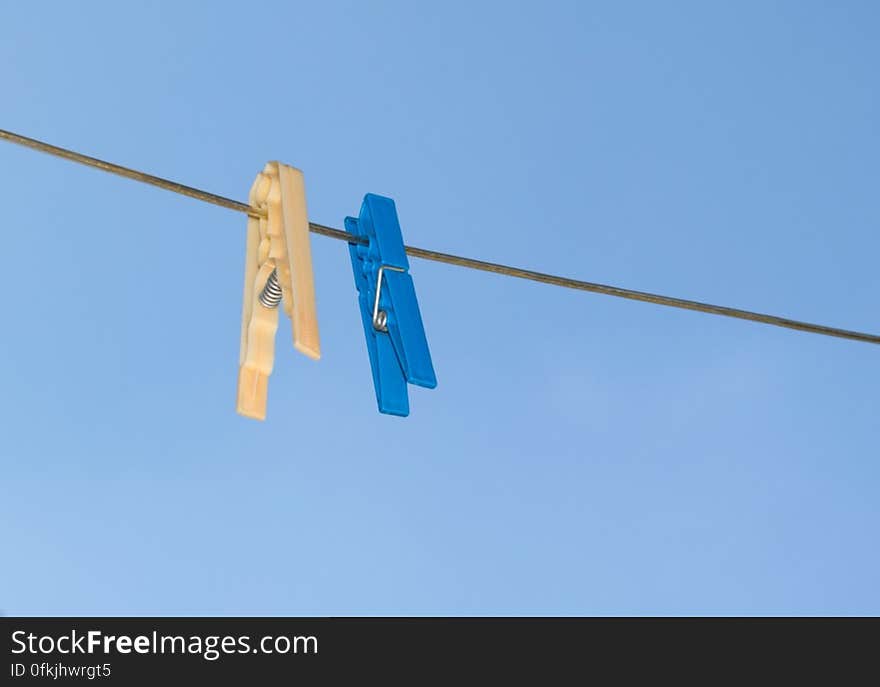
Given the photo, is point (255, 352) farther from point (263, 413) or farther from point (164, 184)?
point (164, 184)

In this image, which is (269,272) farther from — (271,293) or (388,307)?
(388,307)

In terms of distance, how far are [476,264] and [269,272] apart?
1.72 ft

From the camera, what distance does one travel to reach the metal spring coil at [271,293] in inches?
105

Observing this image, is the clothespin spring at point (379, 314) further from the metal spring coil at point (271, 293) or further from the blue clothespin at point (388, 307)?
the metal spring coil at point (271, 293)

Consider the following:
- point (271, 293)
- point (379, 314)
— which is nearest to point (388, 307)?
point (379, 314)

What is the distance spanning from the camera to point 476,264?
2914mm

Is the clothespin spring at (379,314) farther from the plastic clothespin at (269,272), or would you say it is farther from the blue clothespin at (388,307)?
the plastic clothespin at (269,272)

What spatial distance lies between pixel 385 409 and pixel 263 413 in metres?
0.28

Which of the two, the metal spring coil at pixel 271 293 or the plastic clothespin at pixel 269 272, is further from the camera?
the metal spring coil at pixel 271 293

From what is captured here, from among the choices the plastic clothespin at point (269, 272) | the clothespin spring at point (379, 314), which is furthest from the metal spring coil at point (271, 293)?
the clothespin spring at point (379, 314)

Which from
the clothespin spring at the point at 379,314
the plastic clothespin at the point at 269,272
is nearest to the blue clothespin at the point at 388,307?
the clothespin spring at the point at 379,314
